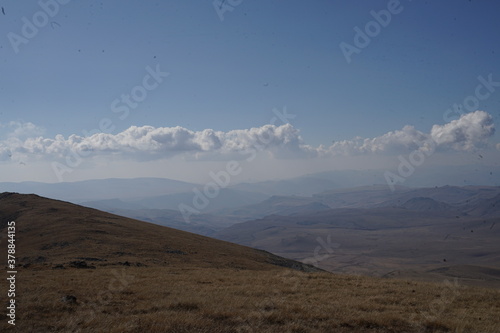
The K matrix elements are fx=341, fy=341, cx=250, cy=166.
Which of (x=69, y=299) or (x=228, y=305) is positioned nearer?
(x=228, y=305)

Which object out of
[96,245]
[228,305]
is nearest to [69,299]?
[228,305]

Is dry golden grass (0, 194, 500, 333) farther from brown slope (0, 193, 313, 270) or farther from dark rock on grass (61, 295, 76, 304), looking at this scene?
brown slope (0, 193, 313, 270)

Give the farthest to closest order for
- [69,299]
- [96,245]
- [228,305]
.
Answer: [96,245] < [69,299] < [228,305]

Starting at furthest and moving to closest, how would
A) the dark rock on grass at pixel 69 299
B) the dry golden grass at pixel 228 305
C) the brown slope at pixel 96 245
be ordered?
A: the brown slope at pixel 96 245
the dark rock on grass at pixel 69 299
the dry golden grass at pixel 228 305

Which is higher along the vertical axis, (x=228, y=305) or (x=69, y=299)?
(x=69, y=299)

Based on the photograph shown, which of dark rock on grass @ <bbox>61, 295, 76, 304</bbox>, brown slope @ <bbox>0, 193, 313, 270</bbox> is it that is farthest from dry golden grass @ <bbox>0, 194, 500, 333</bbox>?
brown slope @ <bbox>0, 193, 313, 270</bbox>

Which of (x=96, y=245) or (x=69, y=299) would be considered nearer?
(x=69, y=299)

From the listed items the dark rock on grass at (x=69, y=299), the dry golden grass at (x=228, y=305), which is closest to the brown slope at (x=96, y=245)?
the dry golden grass at (x=228, y=305)

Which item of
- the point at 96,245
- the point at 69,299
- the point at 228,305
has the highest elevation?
the point at 69,299

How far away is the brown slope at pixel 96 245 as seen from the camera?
99.1 ft

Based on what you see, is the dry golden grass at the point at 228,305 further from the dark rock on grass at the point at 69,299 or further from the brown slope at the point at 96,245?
the brown slope at the point at 96,245

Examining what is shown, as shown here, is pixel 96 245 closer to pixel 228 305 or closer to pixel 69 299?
pixel 69 299

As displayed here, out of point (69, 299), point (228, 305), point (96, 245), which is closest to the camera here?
point (228, 305)

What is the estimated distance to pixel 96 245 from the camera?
114ft
